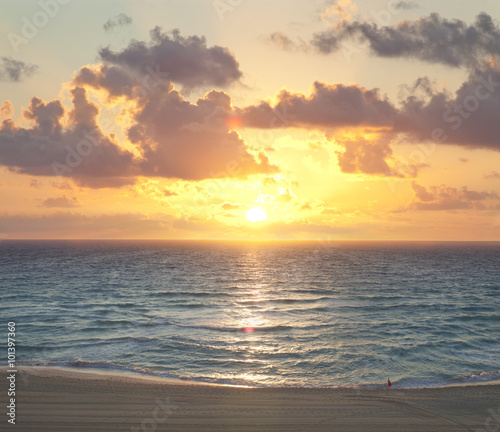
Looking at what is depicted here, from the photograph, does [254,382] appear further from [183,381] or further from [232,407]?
[232,407]

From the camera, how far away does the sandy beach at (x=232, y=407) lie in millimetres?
18484

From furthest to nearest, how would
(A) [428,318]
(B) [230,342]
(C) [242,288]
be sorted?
(C) [242,288] → (A) [428,318] → (B) [230,342]

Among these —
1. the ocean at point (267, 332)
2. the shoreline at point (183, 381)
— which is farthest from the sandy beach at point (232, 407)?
the ocean at point (267, 332)

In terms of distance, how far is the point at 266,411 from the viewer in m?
20.0

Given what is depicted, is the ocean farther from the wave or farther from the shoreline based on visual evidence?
the shoreline

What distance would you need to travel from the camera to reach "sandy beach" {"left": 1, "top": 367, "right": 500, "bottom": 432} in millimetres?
18484

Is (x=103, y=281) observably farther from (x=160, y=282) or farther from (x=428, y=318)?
(x=428, y=318)

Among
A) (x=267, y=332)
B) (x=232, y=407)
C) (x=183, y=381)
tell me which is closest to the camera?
(x=232, y=407)

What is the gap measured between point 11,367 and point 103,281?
59.1 metres

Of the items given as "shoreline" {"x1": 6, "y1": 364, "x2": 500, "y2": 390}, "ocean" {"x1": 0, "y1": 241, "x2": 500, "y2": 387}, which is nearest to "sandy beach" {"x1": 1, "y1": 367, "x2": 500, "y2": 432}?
"shoreline" {"x1": 6, "y1": 364, "x2": 500, "y2": 390}

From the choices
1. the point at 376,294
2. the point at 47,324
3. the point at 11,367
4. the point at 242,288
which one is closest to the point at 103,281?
the point at 242,288

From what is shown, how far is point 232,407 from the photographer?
67.2ft

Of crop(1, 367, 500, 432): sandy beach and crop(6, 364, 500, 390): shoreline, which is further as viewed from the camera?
crop(6, 364, 500, 390): shoreline

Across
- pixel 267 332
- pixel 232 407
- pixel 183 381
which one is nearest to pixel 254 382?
pixel 183 381
